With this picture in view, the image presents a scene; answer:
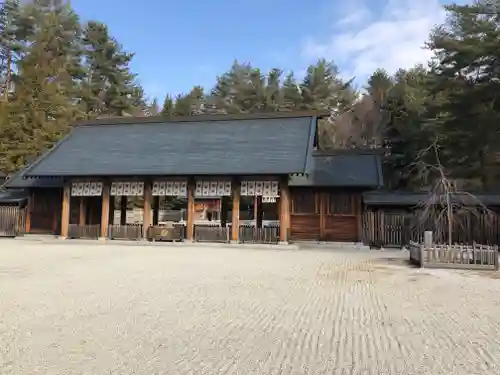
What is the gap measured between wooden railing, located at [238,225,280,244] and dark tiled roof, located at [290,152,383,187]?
251cm

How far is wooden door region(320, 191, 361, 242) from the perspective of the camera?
1878 centimetres

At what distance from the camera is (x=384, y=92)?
3706cm

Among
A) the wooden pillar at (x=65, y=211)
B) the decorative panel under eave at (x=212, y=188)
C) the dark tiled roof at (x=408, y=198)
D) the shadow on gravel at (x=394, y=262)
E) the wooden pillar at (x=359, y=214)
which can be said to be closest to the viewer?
the shadow on gravel at (x=394, y=262)

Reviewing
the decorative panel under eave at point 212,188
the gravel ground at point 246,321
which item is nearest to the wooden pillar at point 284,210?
the decorative panel under eave at point 212,188

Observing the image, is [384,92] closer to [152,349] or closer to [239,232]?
[239,232]

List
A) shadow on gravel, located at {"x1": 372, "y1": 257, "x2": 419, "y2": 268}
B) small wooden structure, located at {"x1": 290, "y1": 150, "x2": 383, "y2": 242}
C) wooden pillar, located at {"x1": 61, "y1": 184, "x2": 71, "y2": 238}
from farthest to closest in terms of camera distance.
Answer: wooden pillar, located at {"x1": 61, "y1": 184, "x2": 71, "y2": 238}, small wooden structure, located at {"x1": 290, "y1": 150, "x2": 383, "y2": 242}, shadow on gravel, located at {"x1": 372, "y1": 257, "x2": 419, "y2": 268}

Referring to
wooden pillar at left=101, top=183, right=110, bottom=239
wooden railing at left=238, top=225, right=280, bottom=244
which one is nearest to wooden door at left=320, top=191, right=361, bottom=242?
wooden railing at left=238, top=225, right=280, bottom=244

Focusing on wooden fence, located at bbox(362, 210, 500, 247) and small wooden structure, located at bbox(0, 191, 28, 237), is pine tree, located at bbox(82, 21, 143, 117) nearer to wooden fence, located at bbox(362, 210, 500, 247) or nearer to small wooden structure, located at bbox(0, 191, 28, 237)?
small wooden structure, located at bbox(0, 191, 28, 237)

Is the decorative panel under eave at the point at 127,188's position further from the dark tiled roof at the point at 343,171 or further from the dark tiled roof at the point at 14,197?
the dark tiled roof at the point at 343,171

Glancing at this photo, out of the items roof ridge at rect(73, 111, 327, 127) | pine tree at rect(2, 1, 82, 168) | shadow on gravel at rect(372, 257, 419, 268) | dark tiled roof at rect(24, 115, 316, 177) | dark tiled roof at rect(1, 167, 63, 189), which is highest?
pine tree at rect(2, 1, 82, 168)

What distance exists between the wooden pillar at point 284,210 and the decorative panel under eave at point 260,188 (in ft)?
1.04

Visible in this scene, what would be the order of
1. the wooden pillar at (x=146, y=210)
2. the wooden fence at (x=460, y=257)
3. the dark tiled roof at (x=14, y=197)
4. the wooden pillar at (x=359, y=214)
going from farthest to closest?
the dark tiled roof at (x=14, y=197) < the wooden pillar at (x=146, y=210) < the wooden pillar at (x=359, y=214) < the wooden fence at (x=460, y=257)

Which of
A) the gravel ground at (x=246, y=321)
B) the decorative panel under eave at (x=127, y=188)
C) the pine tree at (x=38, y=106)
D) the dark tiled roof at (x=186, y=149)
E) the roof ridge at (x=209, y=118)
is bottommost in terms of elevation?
the gravel ground at (x=246, y=321)

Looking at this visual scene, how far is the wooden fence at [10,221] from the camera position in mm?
21359
